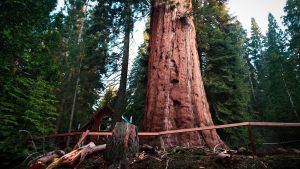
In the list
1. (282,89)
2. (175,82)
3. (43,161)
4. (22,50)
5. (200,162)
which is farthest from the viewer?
(282,89)

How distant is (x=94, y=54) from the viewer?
15453 mm

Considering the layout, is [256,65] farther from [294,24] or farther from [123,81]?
[123,81]

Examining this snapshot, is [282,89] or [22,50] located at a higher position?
[282,89]

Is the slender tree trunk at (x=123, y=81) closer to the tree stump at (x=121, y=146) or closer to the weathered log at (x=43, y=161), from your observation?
→ the weathered log at (x=43, y=161)

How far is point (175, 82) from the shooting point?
5.57 m

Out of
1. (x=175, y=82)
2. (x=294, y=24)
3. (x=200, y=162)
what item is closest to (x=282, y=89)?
(x=294, y=24)

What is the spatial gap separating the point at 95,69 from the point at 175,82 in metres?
11.6

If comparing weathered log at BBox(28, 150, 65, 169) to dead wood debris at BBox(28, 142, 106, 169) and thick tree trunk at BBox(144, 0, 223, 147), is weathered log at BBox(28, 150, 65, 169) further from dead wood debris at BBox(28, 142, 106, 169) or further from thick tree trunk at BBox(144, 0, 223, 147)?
thick tree trunk at BBox(144, 0, 223, 147)

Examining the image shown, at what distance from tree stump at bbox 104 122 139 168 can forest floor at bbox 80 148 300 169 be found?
4.2 inches

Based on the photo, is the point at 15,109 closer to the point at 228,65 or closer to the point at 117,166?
the point at 117,166

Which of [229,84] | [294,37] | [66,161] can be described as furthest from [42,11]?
[294,37]

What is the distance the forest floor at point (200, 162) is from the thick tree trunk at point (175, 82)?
3.55 feet

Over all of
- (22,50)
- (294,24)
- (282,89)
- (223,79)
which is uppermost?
(294,24)

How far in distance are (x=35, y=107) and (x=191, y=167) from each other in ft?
34.8
